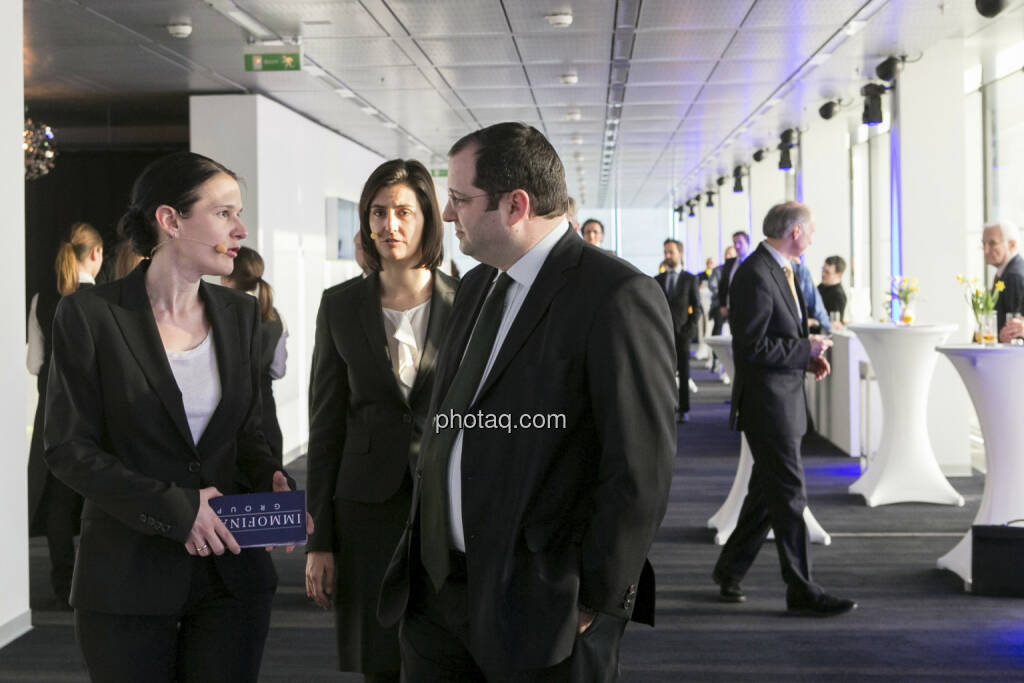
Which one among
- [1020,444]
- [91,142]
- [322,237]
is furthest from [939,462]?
[91,142]

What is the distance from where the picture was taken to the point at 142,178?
235 centimetres

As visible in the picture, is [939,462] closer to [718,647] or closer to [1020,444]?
[1020,444]

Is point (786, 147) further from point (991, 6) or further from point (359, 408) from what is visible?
point (359, 408)

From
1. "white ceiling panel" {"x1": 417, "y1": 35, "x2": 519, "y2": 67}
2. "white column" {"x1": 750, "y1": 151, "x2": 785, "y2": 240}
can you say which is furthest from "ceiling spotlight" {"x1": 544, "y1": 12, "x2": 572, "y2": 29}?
"white column" {"x1": 750, "y1": 151, "x2": 785, "y2": 240}

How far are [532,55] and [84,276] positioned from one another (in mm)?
4676

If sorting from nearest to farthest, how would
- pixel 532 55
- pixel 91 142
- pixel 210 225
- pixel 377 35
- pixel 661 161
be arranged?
pixel 210 225, pixel 377 35, pixel 532 55, pixel 91 142, pixel 661 161

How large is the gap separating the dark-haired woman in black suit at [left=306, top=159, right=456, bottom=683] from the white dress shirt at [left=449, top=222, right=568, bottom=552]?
739 mm

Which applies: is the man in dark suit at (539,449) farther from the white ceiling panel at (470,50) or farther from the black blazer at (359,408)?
the white ceiling panel at (470,50)

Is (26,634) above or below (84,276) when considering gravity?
below

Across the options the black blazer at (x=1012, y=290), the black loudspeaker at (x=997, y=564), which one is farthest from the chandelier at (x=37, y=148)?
the black loudspeaker at (x=997, y=564)

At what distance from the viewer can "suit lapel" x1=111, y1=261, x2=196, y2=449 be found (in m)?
2.20

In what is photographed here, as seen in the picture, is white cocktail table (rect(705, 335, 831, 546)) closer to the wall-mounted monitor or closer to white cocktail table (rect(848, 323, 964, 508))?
white cocktail table (rect(848, 323, 964, 508))

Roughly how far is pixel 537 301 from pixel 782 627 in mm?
3543

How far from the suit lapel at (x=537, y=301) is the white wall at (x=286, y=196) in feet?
23.1
